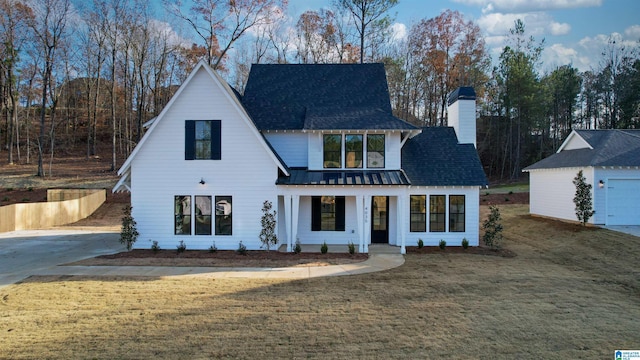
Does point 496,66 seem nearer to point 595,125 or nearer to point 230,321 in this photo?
point 595,125

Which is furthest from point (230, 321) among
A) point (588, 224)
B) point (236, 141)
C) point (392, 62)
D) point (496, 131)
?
point (496, 131)

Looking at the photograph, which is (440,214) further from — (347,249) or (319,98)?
(319,98)

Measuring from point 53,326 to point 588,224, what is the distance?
21517mm

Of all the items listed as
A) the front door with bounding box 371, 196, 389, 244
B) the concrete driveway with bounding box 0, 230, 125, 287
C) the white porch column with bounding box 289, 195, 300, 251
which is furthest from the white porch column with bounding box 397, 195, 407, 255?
the concrete driveway with bounding box 0, 230, 125, 287

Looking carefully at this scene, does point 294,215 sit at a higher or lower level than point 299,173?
lower

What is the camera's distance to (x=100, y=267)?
40.0 ft

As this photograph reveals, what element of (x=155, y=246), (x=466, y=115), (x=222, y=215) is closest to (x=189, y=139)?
(x=222, y=215)

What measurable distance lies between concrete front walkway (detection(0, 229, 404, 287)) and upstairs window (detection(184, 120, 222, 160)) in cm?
462

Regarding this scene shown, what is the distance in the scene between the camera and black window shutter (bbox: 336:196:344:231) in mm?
15992

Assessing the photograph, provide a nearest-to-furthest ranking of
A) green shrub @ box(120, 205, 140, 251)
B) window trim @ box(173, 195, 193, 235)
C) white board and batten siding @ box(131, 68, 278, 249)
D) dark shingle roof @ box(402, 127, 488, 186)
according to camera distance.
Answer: green shrub @ box(120, 205, 140, 251) → white board and batten siding @ box(131, 68, 278, 249) → window trim @ box(173, 195, 193, 235) → dark shingle roof @ box(402, 127, 488, 186)

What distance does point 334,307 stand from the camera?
832 cm

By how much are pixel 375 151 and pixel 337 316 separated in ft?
30.5

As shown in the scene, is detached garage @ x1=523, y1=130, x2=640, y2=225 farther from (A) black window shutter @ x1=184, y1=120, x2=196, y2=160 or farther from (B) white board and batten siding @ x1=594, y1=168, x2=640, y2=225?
(A) black window shutter @ x1=184, y1=120, x2=196, y2=160

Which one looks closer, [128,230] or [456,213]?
[128,230]
